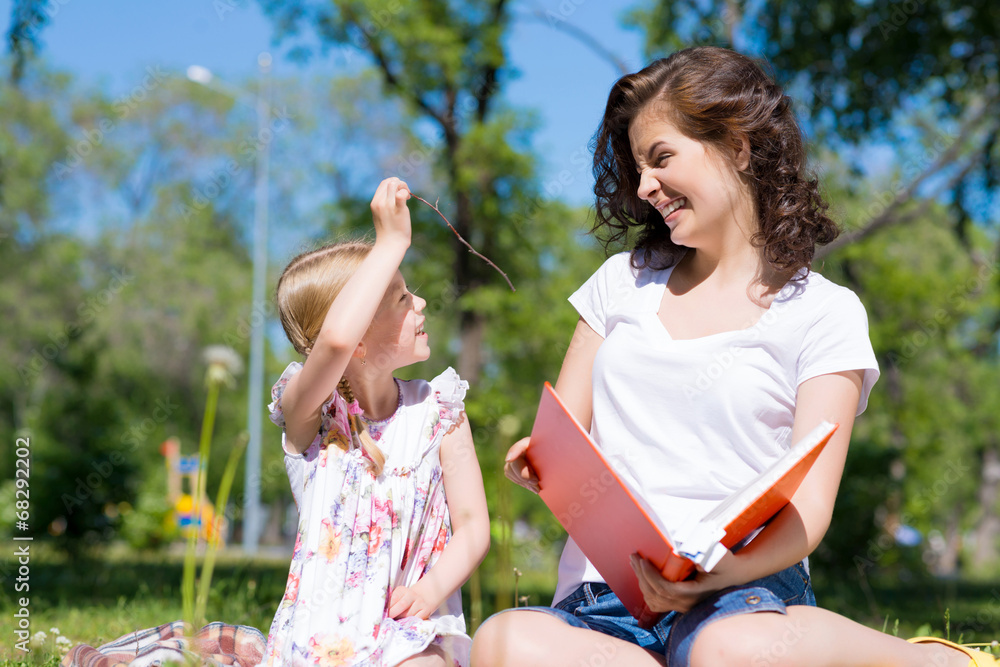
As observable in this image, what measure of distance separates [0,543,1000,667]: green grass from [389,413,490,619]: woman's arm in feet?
3.24

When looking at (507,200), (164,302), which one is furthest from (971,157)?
(164,302)

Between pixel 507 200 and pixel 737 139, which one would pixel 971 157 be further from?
pixel 737 139

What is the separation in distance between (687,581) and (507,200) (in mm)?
8657

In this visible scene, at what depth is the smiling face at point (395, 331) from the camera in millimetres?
2148

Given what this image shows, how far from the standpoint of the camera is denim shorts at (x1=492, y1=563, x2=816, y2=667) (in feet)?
5.26

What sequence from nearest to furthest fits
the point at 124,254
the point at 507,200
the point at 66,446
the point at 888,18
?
the point at 888,18 → the point at 66,446 → the point at 507,200 → the point at 124,254

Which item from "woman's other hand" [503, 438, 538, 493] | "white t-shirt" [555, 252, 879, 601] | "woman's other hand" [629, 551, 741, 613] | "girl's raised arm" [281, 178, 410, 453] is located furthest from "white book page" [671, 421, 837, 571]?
"girl's raised arm" [281, 178, 410, 453]

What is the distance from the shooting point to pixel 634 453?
6.45 ft

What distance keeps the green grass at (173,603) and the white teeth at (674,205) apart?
1.41 m

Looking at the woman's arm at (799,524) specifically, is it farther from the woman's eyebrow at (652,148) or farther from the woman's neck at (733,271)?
the woman's eyebrow at (652,148)

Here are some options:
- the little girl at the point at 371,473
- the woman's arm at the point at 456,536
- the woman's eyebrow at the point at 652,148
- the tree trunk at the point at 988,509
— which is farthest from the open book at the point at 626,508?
the tree trunk at the point at 988,509

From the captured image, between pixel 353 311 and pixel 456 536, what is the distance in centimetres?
64

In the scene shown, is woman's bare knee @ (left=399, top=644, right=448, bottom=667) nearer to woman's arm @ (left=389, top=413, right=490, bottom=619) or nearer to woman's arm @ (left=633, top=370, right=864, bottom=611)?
woman's arm @ (left=389, top=413, right=490, bottom=619)

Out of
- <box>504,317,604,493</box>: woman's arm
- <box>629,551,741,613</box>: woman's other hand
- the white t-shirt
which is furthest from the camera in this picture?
<box>504,317,604,493</box>: woman's arm
